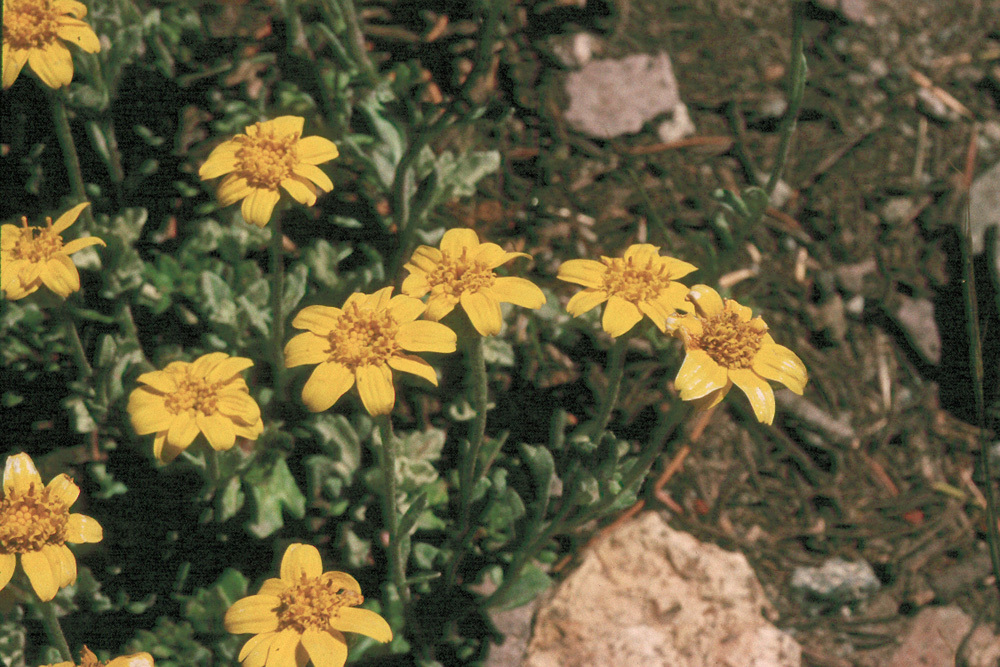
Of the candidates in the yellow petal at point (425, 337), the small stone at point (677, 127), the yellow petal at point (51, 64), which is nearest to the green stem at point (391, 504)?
the yellow petal at point (425, 337)

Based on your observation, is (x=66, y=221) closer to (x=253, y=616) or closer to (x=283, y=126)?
(x=283, y=126)

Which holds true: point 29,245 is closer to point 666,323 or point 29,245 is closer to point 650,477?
point 666,323

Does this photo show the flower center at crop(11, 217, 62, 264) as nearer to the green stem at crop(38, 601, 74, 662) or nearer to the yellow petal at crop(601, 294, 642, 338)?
the green stem at crop(38, 601, 74, 662)

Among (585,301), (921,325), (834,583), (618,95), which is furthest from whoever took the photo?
(618,95)

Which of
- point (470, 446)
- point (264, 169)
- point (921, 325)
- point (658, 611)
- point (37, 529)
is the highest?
point (264, 169)

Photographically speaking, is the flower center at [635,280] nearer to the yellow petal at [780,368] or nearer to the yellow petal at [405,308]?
the yellow petal at [780,368]

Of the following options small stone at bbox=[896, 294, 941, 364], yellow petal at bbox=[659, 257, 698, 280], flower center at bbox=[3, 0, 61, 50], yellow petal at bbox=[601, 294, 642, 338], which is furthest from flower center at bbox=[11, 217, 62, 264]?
small stone at bbox=[896, 294, 941, 364]

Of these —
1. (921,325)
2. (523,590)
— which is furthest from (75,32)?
(921,325)
